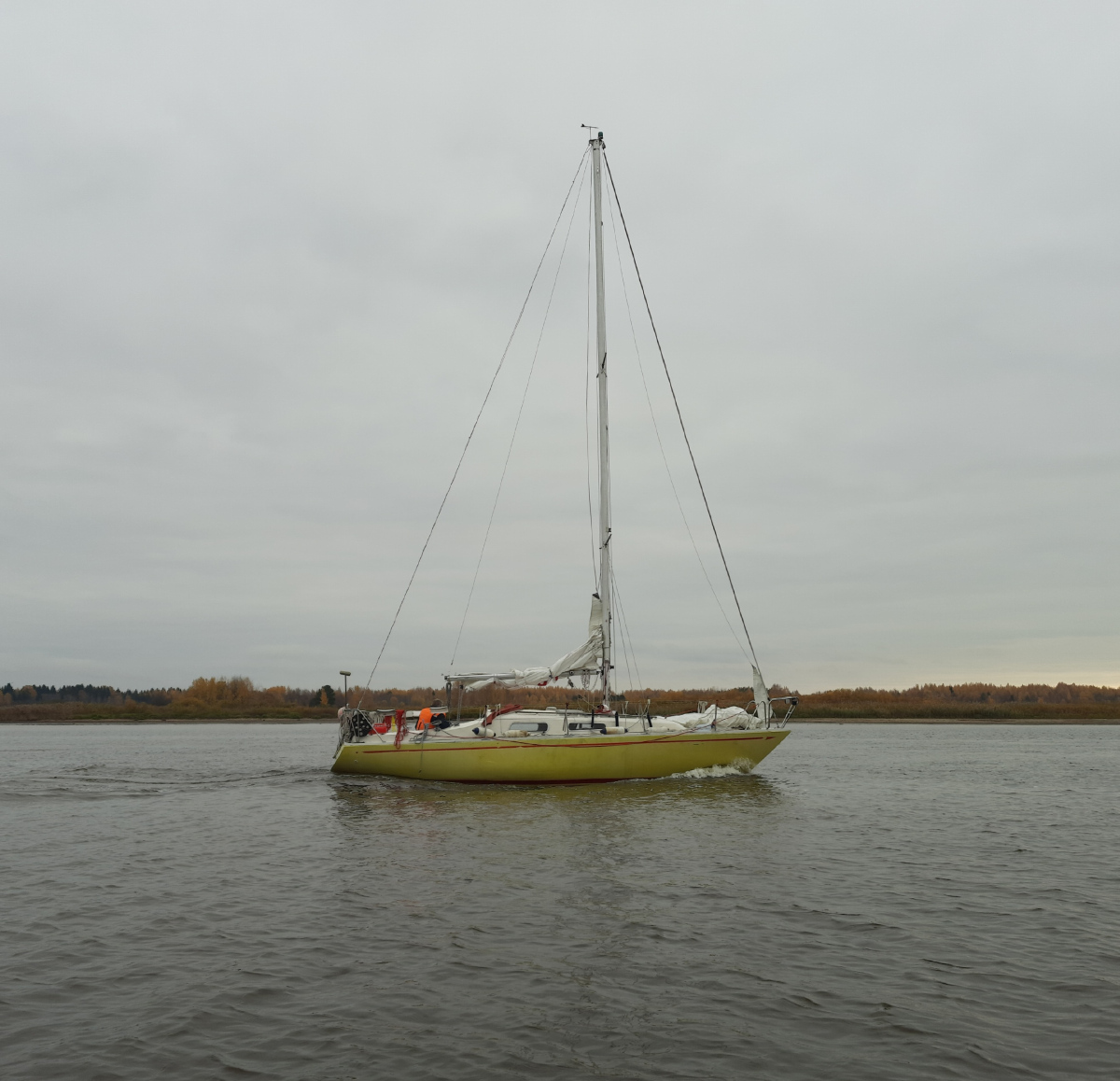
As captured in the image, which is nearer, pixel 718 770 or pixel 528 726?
pixel 528 726

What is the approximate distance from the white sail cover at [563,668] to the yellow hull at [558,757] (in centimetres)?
197

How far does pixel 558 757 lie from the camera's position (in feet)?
86.3

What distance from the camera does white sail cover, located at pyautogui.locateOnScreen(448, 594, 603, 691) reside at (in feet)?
90.1

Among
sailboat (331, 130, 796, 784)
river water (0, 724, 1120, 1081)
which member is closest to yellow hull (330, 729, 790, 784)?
sailboat (331, 130, 796, 784)

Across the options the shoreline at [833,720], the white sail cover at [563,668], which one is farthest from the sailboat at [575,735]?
the shoreline at [833,720]

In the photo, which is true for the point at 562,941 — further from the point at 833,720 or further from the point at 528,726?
the point at 833,720

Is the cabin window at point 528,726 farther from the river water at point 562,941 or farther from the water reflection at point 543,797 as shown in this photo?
the river water at point 562,941

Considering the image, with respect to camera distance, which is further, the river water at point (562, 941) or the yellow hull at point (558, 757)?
the yellow hull at point (558, 757)

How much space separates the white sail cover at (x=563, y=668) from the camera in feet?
90.1

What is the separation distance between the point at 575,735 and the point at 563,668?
2.25 meters

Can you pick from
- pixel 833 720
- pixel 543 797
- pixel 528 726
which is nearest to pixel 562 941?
pixel 543 797

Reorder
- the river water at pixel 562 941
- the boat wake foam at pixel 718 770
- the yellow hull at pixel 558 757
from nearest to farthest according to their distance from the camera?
the river water at pixel 562 941, the yellow hull at pixel 558 757, the boat wake foam at pixel 718 770

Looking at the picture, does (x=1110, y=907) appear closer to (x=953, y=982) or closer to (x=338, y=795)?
(x=953, y=982)

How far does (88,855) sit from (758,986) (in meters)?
15.2
